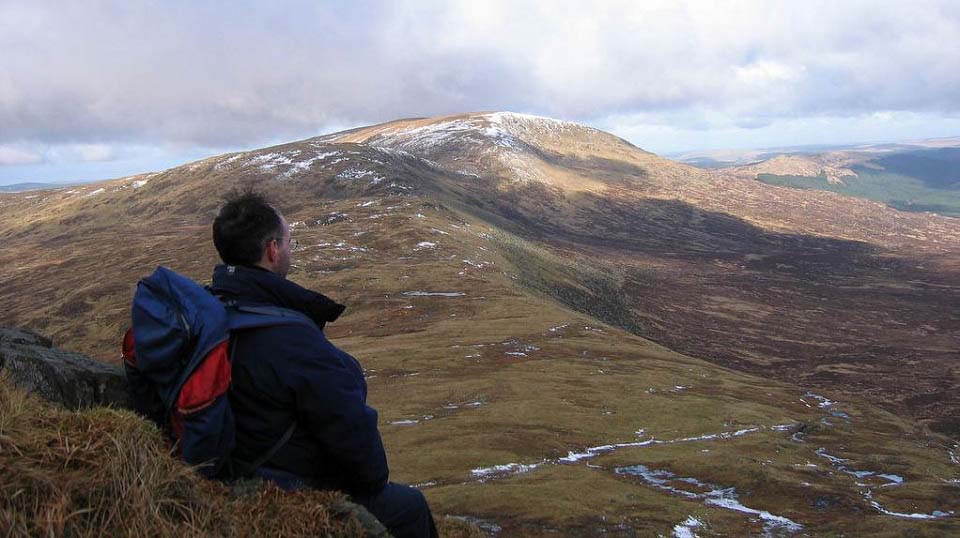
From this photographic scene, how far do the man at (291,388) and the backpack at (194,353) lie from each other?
0.61 feet

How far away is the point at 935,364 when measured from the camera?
118m

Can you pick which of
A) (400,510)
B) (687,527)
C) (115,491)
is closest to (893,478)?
(687,527)

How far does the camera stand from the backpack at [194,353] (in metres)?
7.43

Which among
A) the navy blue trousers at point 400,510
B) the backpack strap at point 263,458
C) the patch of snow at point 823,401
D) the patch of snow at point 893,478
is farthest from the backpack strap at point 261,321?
the patch of snow at point 823,401

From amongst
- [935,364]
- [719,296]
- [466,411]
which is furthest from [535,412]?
[719,296]

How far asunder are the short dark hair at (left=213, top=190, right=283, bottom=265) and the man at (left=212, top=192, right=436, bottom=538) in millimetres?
12

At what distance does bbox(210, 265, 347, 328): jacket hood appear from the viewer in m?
8.16

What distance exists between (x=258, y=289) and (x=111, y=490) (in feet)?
8.44

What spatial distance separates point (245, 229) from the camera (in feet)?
27.4

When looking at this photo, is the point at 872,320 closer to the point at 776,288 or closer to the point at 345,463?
the point at 776,288

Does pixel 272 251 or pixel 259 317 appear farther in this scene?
pixel 272 251

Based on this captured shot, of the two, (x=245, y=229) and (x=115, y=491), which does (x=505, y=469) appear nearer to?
(x=245, y=229)

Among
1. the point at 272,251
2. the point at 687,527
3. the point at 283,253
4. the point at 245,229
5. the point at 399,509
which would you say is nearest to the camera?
the point at 245,229

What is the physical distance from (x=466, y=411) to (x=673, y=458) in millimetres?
16387
